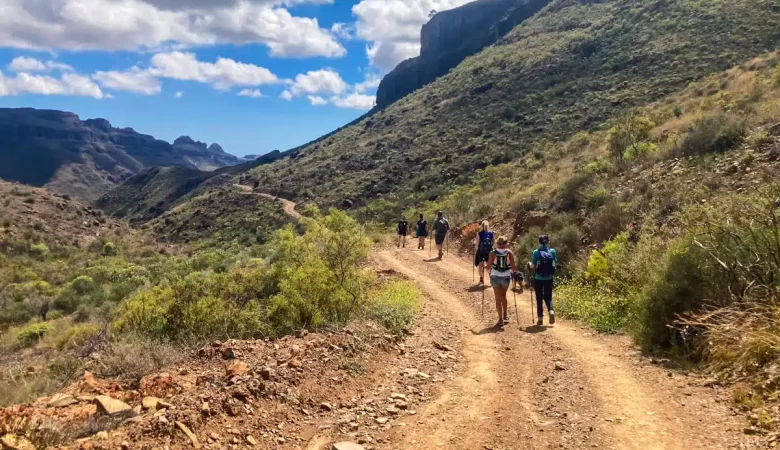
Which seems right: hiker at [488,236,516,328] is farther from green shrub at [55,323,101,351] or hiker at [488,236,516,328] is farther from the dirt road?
green shrub at [55,323,101,351]

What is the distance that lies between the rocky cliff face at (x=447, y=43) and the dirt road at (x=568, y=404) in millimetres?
100449

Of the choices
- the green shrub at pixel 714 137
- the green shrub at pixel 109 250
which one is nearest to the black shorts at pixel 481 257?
the green shrub at pixel 714 137

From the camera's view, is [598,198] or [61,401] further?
[598,198]

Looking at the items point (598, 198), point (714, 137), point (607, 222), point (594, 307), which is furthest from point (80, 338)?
point (714, 137)

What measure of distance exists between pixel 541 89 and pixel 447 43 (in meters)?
78.3

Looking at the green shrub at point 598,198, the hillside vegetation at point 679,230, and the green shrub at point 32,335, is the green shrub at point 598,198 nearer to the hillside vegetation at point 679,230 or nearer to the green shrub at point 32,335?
the hillside vegetation at point 679,230

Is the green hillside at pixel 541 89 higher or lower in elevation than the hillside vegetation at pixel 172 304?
higher

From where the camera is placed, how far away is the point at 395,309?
29.2 feet

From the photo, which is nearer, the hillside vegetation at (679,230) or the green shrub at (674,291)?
the hillside vegetation at (679,230)

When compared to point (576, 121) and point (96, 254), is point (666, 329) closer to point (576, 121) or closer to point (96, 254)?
point (576, 121)

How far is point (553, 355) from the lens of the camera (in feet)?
23.7

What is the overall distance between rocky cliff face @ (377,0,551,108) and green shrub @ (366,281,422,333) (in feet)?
319

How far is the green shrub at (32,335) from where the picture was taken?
60.7 feet

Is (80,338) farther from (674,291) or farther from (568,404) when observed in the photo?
(674,291)
